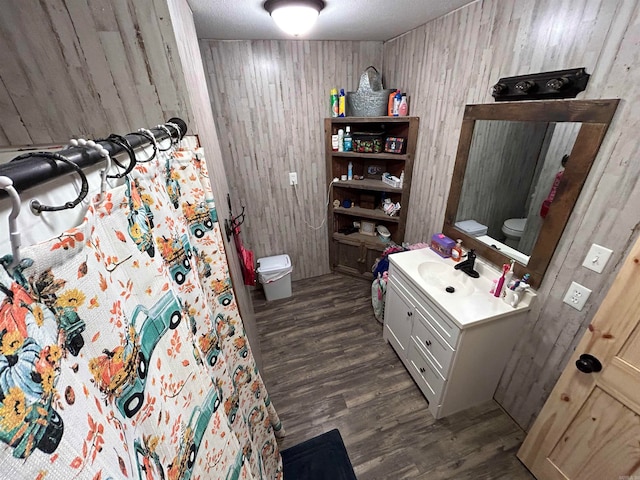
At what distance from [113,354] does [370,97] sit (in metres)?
2.45

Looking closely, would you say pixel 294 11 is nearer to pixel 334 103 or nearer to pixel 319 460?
pixel 334 103

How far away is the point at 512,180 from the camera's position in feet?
5.03

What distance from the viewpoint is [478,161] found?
Answer: 5.64 feet

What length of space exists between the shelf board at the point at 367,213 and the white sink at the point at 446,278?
0.79 m

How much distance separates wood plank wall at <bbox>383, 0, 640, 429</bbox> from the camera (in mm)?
1012

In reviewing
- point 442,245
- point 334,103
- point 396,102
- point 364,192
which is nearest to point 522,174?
point 442,245

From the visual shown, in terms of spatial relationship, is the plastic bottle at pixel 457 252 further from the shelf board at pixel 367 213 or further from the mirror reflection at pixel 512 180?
the shelf board at pixel 367 213

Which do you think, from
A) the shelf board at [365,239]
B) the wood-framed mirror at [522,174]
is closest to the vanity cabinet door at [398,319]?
the wood-framed mirror at [522,174]

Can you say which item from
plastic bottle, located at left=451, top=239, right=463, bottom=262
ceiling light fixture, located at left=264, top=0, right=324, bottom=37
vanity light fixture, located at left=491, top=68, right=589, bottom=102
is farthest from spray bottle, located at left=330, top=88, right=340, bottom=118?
plastic bottle, located at left=451, top=239, right=463, bottom=262

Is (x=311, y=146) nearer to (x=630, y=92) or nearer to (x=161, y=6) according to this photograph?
(x=161, y=6)

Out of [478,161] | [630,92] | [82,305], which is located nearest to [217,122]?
[478,161]

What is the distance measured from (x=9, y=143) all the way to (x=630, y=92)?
7.38ft

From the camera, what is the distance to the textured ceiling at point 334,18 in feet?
4.86

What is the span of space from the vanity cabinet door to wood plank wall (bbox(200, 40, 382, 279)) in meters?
1.23
